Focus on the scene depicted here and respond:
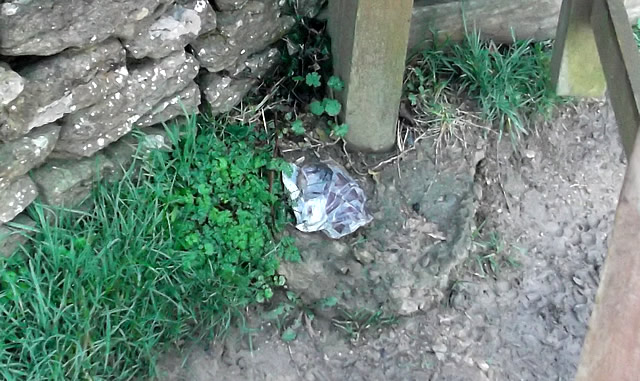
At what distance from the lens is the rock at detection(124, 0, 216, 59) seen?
2432 millimetres

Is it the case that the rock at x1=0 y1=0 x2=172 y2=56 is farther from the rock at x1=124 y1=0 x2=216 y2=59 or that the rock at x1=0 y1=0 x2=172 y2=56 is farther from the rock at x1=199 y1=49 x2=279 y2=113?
the rock at x1=199 y1=49 x2=279 y2=113

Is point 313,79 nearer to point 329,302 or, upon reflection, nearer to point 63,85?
point 329,302

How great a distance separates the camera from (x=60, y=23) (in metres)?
2.14

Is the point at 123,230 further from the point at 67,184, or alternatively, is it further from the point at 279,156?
the point at 279,156

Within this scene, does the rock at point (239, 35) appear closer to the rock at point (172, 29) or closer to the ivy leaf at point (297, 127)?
the rock at point (172, 29)

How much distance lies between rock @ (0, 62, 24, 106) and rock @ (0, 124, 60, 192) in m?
0.15

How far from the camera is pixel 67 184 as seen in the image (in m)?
2.41

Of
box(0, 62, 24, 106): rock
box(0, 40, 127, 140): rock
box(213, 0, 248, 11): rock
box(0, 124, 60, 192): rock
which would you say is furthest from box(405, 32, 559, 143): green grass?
box(0, 62, 24, 106): rock

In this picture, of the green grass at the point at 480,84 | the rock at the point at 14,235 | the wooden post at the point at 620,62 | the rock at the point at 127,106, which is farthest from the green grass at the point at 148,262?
the wooden post at the point at 620,62

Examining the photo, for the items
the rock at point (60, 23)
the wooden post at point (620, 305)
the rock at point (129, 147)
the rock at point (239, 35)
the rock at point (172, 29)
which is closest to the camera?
the wooden post at point (620, 305)

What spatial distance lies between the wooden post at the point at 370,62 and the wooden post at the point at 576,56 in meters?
0.66

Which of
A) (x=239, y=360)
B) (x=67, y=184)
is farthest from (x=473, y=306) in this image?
(x=67, y=184)

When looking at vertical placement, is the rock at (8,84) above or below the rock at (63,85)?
above

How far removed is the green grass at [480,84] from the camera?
9.82ft
